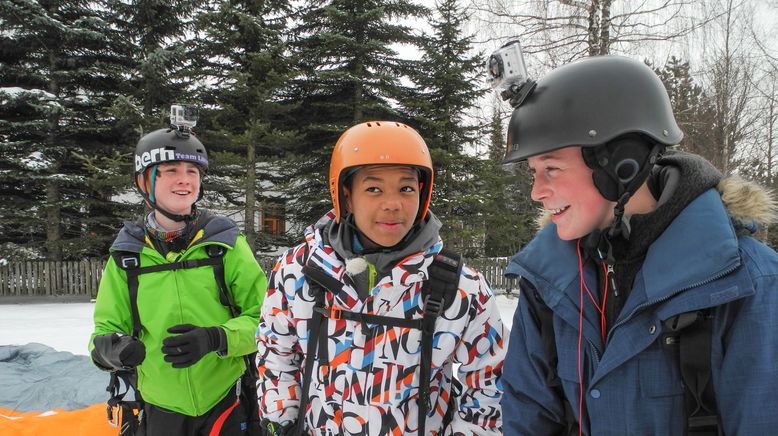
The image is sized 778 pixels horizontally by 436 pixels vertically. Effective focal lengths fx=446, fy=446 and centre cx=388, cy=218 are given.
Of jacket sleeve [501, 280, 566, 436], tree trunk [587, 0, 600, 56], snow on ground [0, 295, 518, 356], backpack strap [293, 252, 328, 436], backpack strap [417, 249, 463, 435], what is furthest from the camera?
tree trunk [587, 0, 600, 56]

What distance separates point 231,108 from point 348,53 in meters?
4.16

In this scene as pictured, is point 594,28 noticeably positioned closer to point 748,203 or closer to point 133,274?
point 748,203

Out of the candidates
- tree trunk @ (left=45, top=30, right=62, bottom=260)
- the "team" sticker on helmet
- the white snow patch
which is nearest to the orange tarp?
the "team" sticker on helmet

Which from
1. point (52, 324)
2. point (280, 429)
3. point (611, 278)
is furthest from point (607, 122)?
point (52, 324)

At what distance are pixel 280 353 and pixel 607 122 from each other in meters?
1.75

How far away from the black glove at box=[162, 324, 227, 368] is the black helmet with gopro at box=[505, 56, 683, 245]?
193cm

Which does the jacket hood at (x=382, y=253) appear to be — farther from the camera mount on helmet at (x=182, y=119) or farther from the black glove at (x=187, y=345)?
the camera mount on helmet at (x=182, y=119)

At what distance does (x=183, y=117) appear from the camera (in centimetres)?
330

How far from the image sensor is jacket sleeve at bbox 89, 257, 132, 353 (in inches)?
108

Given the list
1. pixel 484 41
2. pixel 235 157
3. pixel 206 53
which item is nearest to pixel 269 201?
pixel 235 157

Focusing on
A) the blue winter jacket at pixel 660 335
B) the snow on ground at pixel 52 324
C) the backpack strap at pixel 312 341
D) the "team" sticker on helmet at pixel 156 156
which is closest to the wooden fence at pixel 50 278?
the snow on ground at pixel 52 324

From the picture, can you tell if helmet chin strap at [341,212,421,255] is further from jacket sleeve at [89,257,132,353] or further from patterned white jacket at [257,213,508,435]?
jacket sleeve at [89,257,132,353]

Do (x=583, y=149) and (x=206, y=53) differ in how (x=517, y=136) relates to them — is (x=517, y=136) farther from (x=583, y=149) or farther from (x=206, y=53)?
(x=206, y=53)

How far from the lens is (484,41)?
37.5ft
